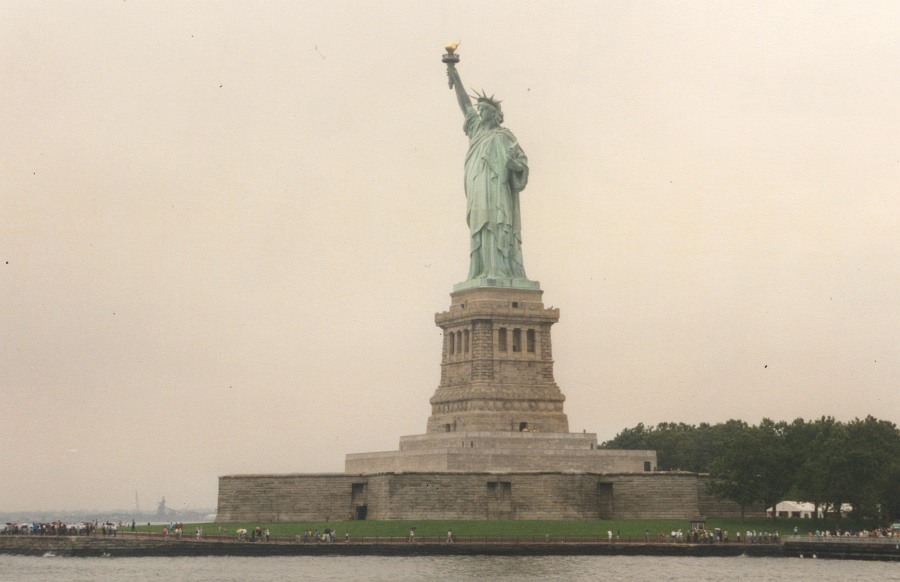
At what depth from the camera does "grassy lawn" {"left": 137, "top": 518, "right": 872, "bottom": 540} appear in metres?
68.8

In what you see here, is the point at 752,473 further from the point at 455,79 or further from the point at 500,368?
the point at 455,79

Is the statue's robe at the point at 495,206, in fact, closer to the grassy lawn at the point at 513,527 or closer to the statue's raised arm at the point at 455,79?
the statue's raised arm at the point at 455,79

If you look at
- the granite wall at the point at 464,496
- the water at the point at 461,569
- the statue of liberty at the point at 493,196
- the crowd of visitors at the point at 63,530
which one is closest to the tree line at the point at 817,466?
the granite wall at the point at 464,496

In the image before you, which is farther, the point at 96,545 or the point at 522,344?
the point at 522,344

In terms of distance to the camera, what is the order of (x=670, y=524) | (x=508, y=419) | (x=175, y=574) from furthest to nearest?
1. (x=508, y=419)
2. (x=670, y=524)
3. (x=175, y=574)

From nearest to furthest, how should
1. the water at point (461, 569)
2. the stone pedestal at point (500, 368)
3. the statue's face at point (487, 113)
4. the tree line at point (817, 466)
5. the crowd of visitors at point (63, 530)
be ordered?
the water at point (461, 569) < the tree line at point (817, 466) < the crowd of visitors at point (63, 530) < the stone pedestal at point (500, 368) < the statue's face at point (487, 113)

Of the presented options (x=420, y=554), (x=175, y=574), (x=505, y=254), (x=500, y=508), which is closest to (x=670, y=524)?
(x=500, y=508)

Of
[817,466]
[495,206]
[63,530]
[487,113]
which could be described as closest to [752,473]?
[817,466]

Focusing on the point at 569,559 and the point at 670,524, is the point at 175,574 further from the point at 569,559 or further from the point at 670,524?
the point at 670,524

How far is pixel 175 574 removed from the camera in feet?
200

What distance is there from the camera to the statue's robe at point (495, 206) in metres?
81.0

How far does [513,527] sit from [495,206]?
1846 centimetres

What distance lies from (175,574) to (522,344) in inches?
972

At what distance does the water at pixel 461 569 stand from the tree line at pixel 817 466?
27.3 ft
